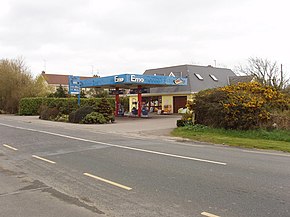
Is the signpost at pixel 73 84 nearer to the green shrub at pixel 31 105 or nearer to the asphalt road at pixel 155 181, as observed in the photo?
the green shrub at pixel 31 105

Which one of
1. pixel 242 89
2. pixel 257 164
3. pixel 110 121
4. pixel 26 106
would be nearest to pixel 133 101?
pixel 26 106

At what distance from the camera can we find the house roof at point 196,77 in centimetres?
3994

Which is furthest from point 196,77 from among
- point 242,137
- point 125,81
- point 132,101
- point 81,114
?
point 242,137

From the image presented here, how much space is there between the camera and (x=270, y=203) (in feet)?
17.6

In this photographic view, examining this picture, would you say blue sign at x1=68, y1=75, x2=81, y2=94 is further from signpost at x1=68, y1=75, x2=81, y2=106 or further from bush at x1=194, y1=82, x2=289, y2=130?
bush at x1=194, y1=82, x2=289, y2=130

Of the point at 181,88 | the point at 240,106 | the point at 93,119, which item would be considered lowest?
the point at 93,119

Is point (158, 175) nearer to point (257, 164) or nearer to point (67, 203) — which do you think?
point (67, 203)

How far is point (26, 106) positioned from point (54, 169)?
38.5m

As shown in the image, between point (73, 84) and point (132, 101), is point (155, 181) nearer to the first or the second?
point (73, 84)

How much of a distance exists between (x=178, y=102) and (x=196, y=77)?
461 centimetres

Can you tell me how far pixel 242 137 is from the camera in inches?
626

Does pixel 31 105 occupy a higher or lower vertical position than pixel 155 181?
higher

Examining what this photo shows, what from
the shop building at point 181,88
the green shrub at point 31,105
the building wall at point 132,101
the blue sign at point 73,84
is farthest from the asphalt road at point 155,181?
the building wall at point 132,101

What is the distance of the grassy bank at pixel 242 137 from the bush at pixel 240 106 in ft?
1.98
